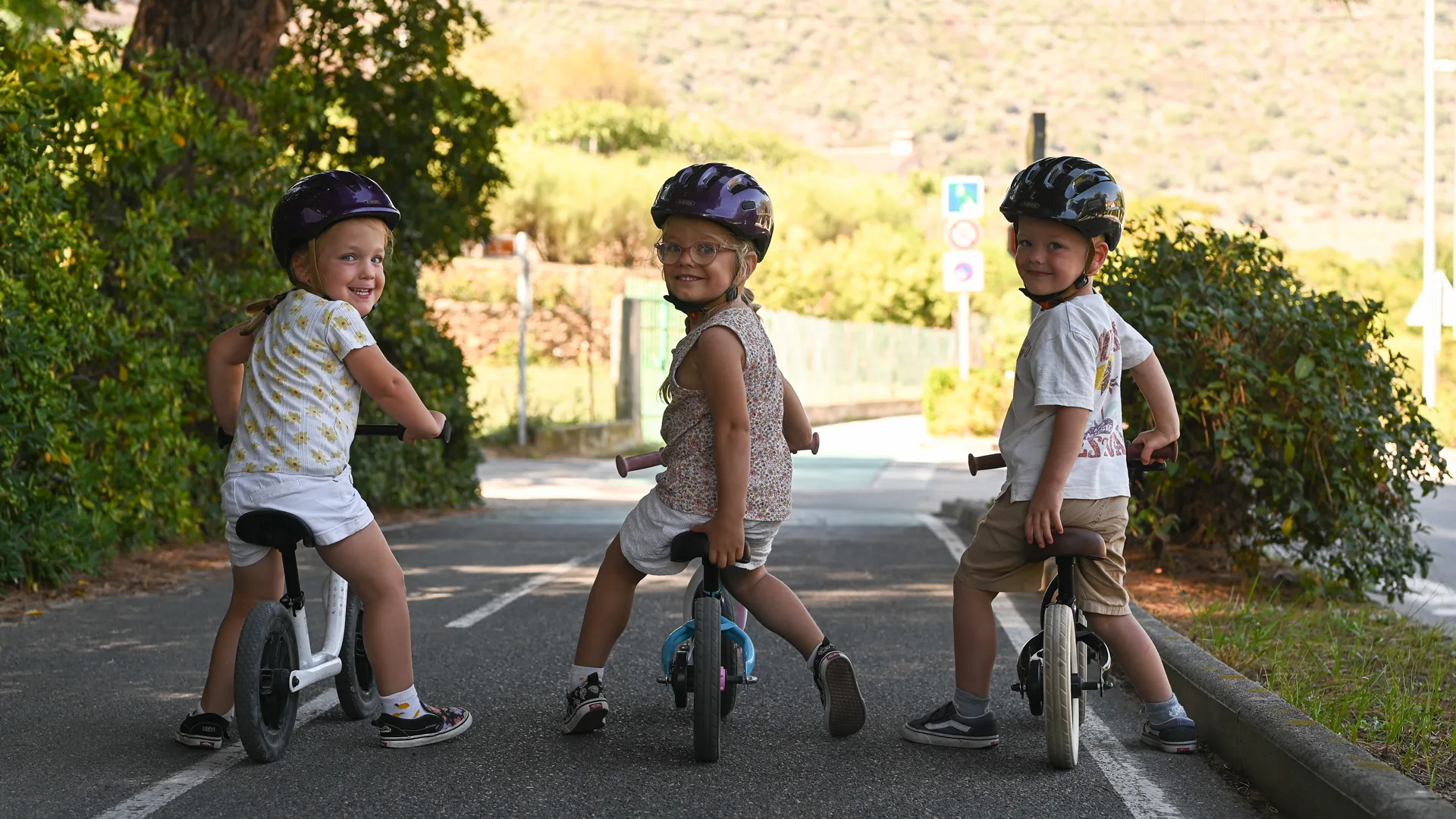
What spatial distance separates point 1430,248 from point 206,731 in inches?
1048

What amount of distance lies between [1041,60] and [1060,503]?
15844cm

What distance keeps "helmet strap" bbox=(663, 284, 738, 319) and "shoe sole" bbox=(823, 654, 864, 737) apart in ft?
3.73

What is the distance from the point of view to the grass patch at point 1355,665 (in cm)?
474

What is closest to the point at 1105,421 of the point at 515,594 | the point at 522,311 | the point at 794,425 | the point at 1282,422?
the point at 794,425

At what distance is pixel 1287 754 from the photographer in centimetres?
439

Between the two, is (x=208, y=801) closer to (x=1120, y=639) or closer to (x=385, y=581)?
(x=385, y=581)

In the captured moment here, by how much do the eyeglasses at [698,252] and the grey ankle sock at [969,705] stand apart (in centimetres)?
158

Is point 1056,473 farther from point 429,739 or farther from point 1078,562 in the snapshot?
point 429,739

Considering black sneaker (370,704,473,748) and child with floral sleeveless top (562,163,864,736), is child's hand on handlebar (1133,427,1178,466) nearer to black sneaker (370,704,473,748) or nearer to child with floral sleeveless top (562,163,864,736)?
child with floral sleeveless top (562,163,864,736)

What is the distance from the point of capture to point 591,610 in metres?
4.98

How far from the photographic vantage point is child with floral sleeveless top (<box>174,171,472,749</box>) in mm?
4645

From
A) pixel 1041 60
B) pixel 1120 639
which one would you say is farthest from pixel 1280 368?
pixel 1041 60

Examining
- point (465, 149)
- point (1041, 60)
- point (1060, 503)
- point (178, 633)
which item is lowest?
point (178, 633)

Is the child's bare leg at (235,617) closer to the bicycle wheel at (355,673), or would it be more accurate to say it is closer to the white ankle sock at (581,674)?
the bicycle wheel at (355,673)
